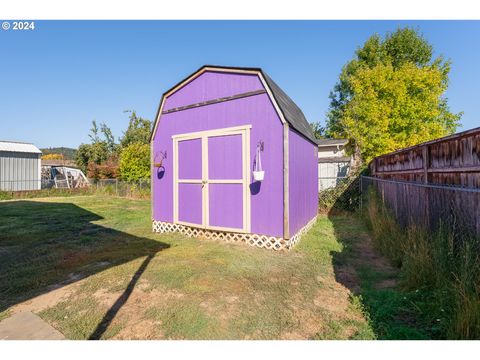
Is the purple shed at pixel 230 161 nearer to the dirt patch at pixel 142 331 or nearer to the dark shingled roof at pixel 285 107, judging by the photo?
the dark shingled roof at pixel 285 107

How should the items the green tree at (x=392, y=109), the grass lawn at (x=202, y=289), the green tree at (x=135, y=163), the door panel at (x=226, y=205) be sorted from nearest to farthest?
the grass lawn at (x=202, y=289), the door panel at (x=226, y=205), the green tree at (x=392, y=109), the green tree at (x=135, y=163)

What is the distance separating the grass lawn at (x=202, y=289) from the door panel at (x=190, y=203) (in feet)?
1.98

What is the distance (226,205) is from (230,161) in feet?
3.45

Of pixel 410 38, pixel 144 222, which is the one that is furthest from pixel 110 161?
pixel 410 38

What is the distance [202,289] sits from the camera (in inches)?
143

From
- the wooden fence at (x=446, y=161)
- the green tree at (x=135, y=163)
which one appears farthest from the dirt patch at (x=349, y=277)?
the green tree at (x=135, y=163)

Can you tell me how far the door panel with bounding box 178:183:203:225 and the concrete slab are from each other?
3.86 metres

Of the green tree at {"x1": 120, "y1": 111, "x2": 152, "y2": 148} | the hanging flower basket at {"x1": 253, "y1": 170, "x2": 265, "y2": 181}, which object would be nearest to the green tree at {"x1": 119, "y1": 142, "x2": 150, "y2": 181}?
the green tree at {"x1": 120, "y1": 111, "x2": 152, "y2": 148}

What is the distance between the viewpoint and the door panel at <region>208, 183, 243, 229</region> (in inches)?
A: 233

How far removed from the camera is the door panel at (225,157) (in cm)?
595

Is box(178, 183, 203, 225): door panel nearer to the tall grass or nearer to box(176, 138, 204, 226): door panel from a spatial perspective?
box(176, 138, 204, 226): door panel
